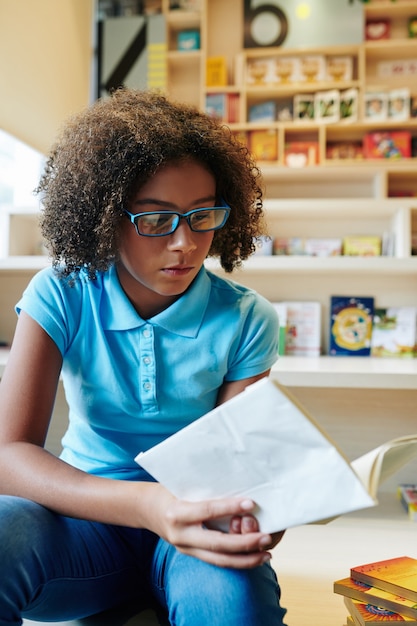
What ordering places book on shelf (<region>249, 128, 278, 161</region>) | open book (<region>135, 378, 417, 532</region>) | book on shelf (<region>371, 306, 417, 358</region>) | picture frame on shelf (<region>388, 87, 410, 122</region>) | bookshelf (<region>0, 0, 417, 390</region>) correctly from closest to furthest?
open book (<region>135, 378, 417, 532</region>) < bookshelf (<region>0, 0, 417, 390</region>) < book on shelf (<region>371, 306, 417, 358</region>) < picture frame on shelf (<region>388, 87, 410, 122</region>) < book on shelf (<region>249, 128, 278, 161</region>)

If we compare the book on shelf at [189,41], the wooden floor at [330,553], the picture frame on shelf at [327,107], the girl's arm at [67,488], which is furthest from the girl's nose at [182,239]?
the book on shelf at [189,41]

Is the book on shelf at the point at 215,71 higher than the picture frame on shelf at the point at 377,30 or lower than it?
lower

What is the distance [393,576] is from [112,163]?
31.2 inches

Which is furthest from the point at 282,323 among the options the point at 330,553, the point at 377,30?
the point at 377,30

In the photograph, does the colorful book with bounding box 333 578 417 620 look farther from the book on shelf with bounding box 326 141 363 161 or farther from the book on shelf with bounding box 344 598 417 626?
the book on shelf with bounding box 326 141 363 161

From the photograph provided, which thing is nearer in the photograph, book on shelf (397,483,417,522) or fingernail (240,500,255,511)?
fingernail (240,500,255,511)

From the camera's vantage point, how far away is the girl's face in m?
0.94

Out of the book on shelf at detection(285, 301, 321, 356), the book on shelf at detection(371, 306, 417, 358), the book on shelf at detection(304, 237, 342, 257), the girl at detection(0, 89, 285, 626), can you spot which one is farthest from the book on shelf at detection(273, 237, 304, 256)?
the girl at detection(0, 89, 285, 626)

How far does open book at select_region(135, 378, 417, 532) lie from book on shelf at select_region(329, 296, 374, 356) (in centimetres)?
157

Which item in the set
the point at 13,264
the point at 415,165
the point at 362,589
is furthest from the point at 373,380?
the point at 415,165

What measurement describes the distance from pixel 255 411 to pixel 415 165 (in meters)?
3.92

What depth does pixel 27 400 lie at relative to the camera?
93 centimetres

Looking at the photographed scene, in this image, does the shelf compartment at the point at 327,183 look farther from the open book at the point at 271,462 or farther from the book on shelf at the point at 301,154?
the open book at the point at 271,462

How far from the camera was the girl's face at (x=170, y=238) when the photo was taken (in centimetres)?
94
